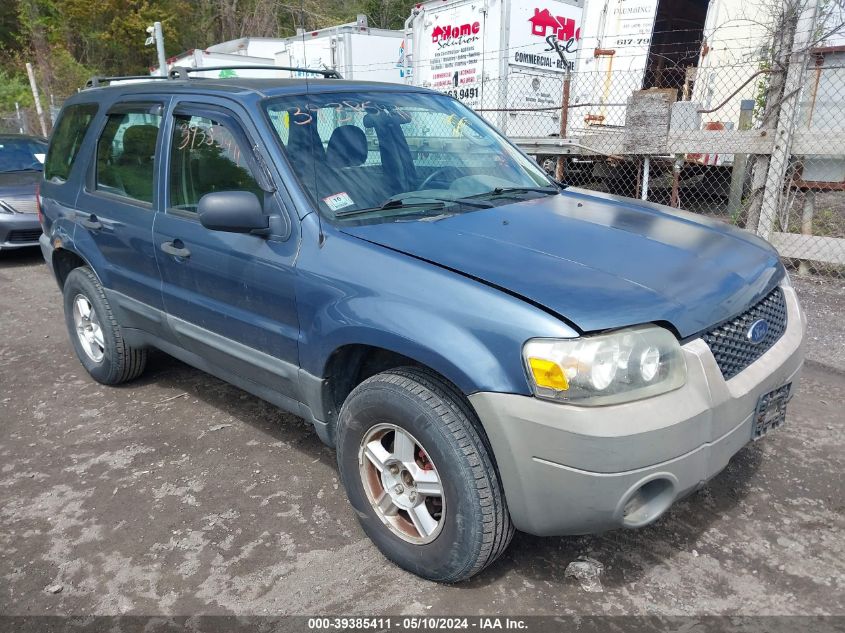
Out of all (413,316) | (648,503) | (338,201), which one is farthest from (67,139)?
(648,503)

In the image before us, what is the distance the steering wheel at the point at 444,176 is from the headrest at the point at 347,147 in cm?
31

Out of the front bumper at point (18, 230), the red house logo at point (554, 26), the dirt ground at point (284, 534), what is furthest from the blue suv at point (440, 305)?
the red house logo at point (554, 26)

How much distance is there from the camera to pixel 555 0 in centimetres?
1077

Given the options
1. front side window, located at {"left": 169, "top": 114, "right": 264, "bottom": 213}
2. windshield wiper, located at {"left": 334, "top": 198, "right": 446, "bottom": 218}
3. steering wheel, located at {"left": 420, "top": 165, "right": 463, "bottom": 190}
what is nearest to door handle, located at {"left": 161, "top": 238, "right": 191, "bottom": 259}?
front side window, located at {"left": 169, "top": 114, "right": 264, "bottom": 213}

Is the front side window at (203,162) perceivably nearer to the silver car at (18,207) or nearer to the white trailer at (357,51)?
the silver car at (18,207)

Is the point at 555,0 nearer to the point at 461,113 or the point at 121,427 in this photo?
the point at 461,113

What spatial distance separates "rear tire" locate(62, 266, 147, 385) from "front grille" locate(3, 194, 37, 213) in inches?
163

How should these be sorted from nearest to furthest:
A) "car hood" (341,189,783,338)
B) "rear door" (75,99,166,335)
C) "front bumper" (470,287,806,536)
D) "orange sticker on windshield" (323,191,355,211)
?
1. "front bumper" (470,287,806,536)
2. "car hood" (341,189,783,338)
3. "orange sticker on windshield" (323,191,355,211)
4. "rear door" (75,99,166,335)

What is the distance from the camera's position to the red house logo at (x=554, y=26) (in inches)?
417

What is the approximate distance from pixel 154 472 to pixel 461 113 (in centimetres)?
255

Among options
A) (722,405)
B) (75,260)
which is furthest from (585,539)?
(75,260)

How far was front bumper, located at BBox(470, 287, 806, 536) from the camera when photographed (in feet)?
6.80

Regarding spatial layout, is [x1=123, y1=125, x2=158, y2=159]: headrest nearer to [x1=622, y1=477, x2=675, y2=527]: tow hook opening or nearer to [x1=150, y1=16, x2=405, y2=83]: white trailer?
[x1=622, y1=477, x2=675, y2=527]: tow hook opening

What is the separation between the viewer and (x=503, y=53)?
10266 mm
